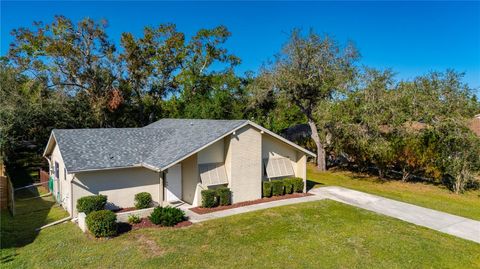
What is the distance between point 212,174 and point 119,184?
5.02 meters

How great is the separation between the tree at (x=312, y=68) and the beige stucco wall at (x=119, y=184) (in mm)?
14955

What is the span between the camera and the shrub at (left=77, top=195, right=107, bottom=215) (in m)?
14.4

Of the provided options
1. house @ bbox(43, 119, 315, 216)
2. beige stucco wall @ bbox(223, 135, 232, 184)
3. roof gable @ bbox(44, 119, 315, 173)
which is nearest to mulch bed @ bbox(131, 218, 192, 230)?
house @ bbox(43, 119, 315, 216)

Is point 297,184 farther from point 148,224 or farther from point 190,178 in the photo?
point 148,224

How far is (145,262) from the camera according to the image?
33.8ft

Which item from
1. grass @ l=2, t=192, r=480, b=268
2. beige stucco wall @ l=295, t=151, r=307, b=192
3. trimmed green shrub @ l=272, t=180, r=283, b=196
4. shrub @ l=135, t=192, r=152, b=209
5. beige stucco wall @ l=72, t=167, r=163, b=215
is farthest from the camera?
beige stucco wall @ l=295, t=151, r=307, b=192

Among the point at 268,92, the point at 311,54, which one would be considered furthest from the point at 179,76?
the point at 311,54

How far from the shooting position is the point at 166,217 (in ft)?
44.9

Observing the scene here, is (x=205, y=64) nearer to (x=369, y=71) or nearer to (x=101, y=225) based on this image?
(x=369, y=71)

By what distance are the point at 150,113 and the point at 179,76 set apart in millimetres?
5607

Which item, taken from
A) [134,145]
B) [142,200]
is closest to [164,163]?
[142,200]

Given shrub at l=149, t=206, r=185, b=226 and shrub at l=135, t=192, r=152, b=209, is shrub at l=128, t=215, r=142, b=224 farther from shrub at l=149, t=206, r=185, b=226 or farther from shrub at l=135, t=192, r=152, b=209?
shrub at l=135, t=192, r=152, b=209

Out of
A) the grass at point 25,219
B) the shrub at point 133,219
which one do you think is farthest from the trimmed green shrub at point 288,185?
the grass at point 25,219

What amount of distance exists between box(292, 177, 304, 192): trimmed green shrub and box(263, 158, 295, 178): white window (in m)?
0.51
